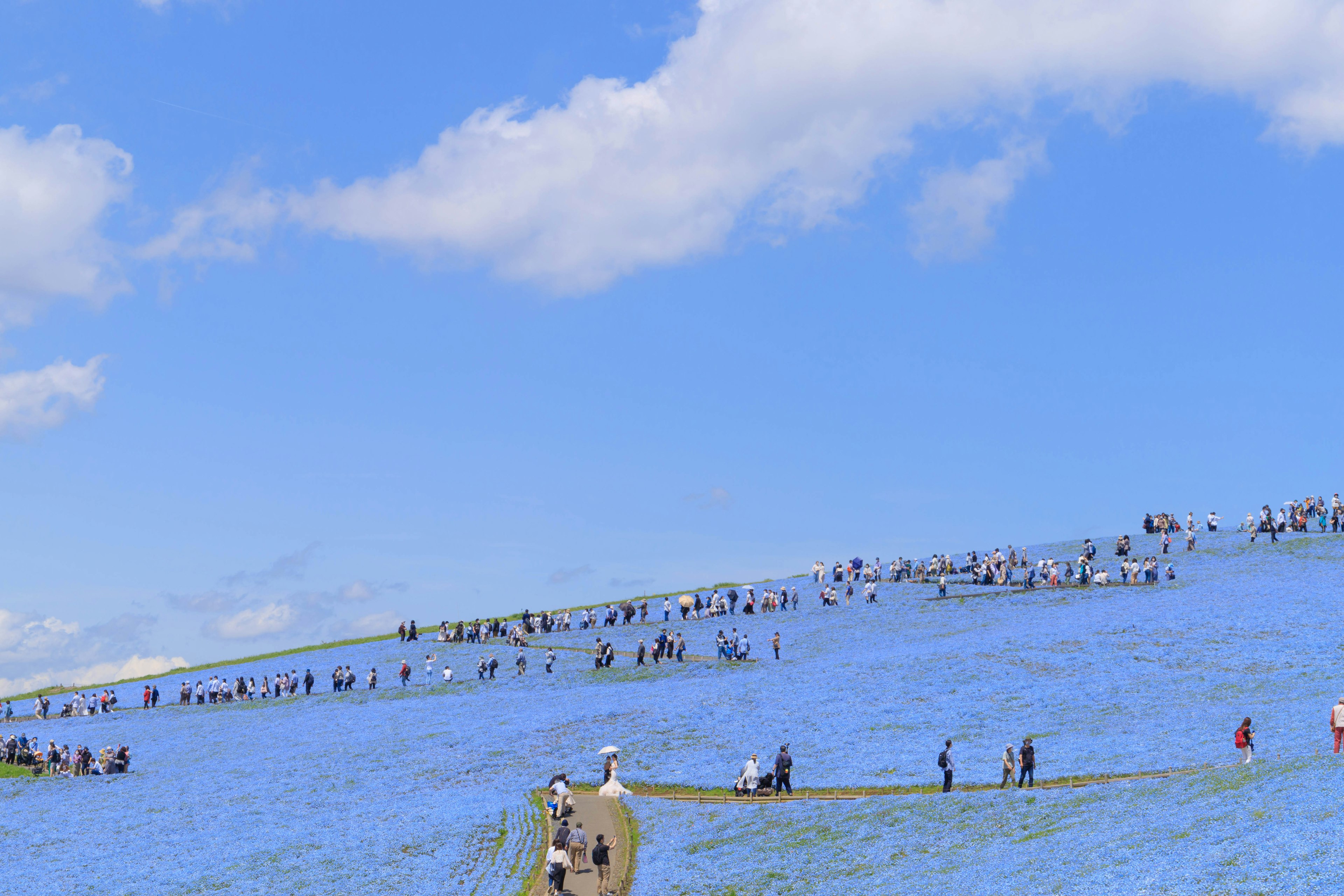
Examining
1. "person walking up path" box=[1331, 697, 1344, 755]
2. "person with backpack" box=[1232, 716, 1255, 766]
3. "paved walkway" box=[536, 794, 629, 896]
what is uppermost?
"person walking up path" box=[1331, 697, 1344, 755]

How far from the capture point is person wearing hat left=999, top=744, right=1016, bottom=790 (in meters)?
36.2

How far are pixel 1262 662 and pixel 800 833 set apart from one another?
1097 inches

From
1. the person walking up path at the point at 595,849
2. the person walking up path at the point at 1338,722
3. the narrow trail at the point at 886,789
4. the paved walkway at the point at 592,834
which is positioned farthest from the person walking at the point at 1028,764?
the person walking up path at the point at 595,849

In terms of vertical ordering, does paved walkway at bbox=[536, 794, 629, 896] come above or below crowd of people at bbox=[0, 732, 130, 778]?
above

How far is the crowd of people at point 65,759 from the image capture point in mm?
54481

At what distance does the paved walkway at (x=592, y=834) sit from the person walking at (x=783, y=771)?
541cm

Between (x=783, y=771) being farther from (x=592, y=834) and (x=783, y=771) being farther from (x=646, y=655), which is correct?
(x=646, y=655)

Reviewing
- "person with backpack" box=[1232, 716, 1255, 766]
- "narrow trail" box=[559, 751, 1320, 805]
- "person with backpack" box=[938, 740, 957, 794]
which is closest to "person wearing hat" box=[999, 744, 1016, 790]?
"narrow trail" box=[559, 751, 1320, 805]

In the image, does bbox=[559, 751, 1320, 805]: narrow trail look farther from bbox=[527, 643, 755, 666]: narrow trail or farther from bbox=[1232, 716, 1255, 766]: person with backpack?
bbox=[527, 643, 755, 666]: narrow trail

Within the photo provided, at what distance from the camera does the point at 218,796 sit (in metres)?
45.8

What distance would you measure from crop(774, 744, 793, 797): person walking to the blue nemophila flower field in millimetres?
560

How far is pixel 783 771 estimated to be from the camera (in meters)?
38.5

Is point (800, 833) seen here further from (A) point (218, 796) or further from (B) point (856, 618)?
(B) point (856, 618)

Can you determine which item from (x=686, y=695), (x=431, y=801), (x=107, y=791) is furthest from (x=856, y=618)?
(x=107, y=791)
